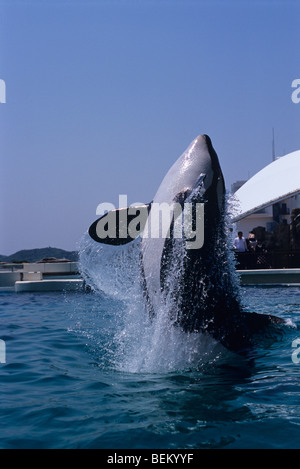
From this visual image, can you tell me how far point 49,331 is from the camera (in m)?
8.53

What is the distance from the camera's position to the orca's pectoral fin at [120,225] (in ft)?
20.0

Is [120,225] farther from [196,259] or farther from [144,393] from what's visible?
[144,393]

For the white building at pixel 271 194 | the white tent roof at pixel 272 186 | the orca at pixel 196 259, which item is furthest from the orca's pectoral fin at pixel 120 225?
the white building at pixel 271 194

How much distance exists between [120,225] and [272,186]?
74.7 feet

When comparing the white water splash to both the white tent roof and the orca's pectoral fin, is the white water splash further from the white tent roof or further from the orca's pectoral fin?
the white tent roof

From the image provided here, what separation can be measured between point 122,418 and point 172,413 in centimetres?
37

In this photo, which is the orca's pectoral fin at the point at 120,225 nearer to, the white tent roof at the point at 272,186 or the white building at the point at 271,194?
the white tent roof at the point at 272,186

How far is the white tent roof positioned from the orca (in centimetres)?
1854

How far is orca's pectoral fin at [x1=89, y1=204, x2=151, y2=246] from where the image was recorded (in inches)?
240

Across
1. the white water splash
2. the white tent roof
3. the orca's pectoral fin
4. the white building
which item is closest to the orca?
Answer: the white water splash

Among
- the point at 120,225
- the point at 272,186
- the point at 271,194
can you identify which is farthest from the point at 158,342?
the point at 272,186

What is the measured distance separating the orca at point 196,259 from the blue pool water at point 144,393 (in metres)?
0.26

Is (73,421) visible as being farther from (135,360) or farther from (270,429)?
(135,360)

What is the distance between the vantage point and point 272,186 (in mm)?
27844
